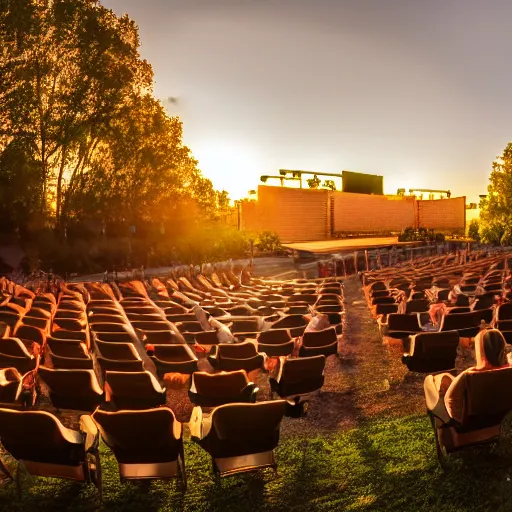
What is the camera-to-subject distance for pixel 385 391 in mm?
7152

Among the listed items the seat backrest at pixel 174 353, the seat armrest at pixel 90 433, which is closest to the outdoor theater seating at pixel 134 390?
the seat armrest at pixel 90 433

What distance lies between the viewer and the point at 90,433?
4410 millimetres

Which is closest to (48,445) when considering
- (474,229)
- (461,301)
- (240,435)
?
(240,435)

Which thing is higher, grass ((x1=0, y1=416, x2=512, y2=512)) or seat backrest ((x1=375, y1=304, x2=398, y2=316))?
seat backrest ((x1=375, y1=304, x2=398, y2=316))

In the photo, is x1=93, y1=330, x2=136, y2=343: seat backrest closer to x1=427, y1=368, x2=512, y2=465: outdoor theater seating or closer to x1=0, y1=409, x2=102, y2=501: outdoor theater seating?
x1=0, y1=409, x2=102, y2=501: outdoor theater seating

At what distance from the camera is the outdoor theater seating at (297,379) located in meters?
6.34

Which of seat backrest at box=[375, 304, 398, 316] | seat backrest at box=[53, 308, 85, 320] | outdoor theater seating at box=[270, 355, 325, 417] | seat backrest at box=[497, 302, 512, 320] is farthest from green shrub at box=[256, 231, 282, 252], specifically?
outdoor theater seating at box=[270, 355, 325, 417]

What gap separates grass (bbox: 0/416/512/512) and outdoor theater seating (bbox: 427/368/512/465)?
0.19 meters

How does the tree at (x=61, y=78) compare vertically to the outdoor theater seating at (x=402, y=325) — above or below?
above

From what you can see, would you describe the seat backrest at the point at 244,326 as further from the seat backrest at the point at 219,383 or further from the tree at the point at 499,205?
the tree at the point at 499,205

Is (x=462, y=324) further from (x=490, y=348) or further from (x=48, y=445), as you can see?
(x=48, y=445)

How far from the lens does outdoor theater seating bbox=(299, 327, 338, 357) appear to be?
314 inches

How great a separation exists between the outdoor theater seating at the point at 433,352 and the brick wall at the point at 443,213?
45.8 meters

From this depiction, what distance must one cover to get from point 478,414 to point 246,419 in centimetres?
189
